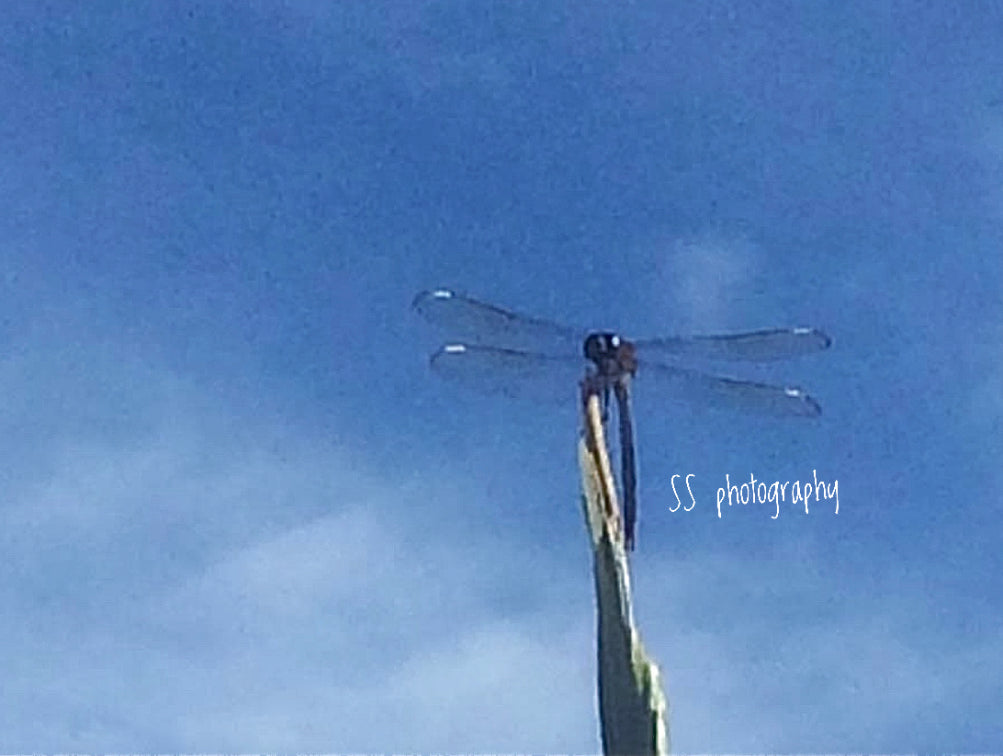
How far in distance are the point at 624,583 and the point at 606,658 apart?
8.4 inches

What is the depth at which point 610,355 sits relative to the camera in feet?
24.9

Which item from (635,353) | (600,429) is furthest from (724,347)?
(600,429)

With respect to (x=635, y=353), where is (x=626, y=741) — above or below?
below

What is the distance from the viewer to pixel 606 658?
383cm

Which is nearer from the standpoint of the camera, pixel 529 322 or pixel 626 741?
pixel 626 741

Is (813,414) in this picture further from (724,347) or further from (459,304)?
(459,304)

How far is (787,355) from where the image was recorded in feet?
37.8

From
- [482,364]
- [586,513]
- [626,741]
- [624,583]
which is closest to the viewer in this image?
[626,741]

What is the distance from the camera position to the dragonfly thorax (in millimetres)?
7348

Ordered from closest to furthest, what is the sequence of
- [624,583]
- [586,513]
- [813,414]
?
[624,583] → [586,513] → [813,414]

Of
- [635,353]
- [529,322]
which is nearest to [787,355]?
[529,322]

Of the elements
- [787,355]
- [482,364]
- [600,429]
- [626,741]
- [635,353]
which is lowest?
[626,741]

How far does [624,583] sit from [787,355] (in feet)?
25.2

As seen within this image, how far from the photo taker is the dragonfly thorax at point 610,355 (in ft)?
24.1
